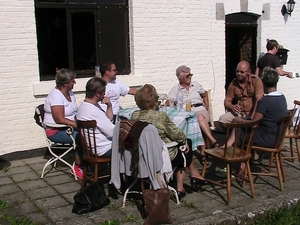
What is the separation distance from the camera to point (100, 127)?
4.47 meters

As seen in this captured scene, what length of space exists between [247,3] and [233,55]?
1346 mm

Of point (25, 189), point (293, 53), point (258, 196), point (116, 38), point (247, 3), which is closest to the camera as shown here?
point (258, 196)

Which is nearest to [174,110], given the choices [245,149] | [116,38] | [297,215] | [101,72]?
[245,149]

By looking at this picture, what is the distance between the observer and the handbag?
12.3ft

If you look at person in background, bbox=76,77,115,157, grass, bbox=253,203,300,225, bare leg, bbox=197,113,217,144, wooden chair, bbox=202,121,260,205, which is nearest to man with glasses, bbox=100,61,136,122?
bare leg, bbox=197,113,217,144

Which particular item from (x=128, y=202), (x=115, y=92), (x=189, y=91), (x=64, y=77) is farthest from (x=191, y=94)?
(x=128, y=202)

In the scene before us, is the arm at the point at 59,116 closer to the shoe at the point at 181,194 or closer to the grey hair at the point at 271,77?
the shoe at the point at 181,194

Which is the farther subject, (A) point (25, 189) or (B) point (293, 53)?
(B) point (293, 53)

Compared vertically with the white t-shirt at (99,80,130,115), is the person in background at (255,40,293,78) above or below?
above

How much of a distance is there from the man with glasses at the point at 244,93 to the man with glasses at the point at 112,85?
4.74ft

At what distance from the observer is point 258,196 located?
A: 4520 mm

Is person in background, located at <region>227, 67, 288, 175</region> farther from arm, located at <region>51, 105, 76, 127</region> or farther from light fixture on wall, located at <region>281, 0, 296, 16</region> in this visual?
light fixture on wall, located at <region>281, 0, 296, 16</region>

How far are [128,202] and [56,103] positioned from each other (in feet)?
5.19

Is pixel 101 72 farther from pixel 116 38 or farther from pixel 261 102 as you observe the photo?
pixel 261 102
